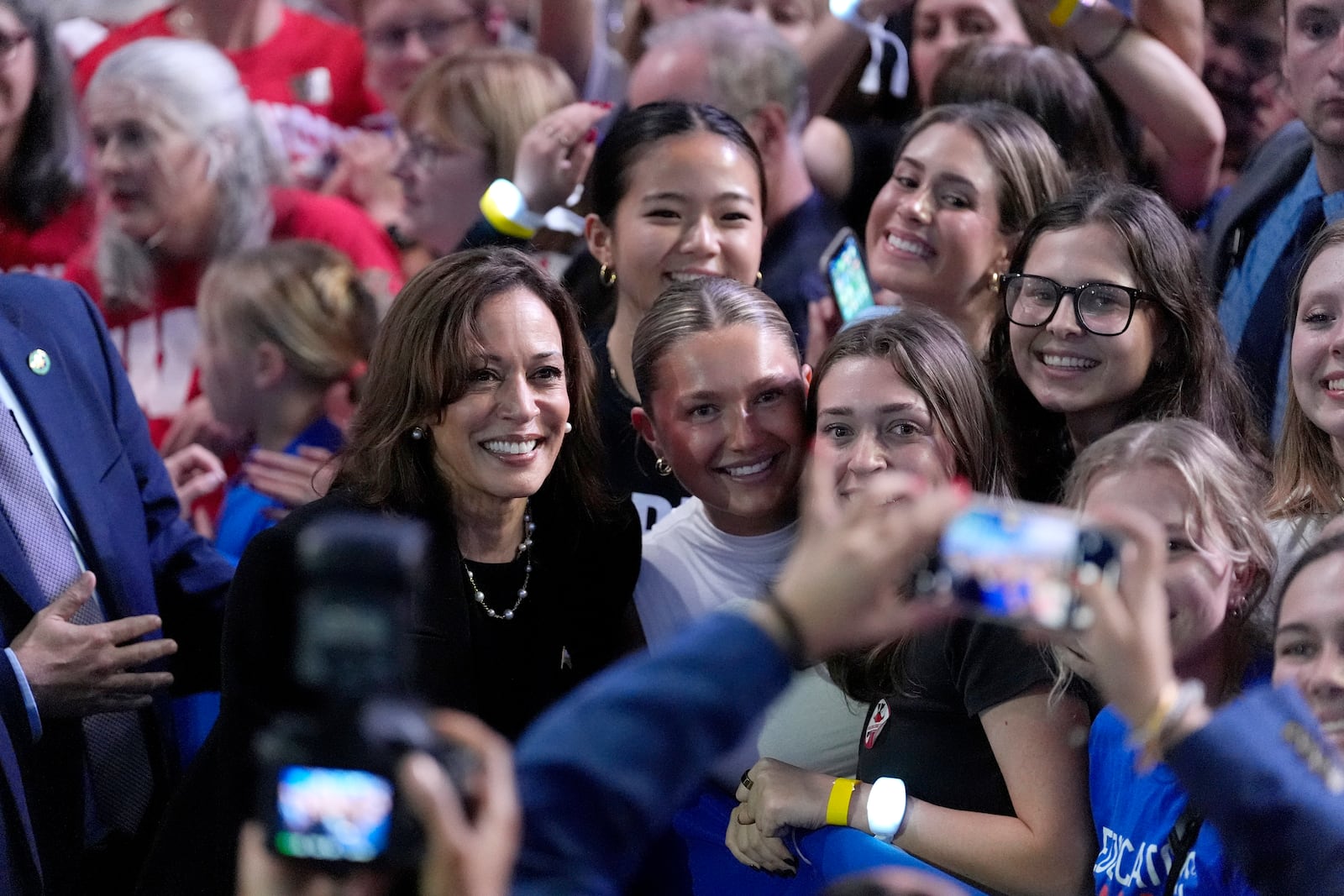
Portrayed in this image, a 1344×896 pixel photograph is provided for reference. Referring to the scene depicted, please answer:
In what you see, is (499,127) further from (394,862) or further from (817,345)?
(394,862)

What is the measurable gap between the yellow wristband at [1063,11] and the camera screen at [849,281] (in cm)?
65

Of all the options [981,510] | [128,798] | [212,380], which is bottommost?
[128,798]

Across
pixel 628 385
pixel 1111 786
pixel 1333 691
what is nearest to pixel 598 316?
pixel 628 385

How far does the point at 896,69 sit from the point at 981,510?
3.22m

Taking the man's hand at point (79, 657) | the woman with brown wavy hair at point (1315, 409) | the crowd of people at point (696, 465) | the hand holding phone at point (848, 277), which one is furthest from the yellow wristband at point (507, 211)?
the woman with brown wavy hair at point (1315, 409)

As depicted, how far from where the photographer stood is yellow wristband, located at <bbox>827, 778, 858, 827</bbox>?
7.76 ft

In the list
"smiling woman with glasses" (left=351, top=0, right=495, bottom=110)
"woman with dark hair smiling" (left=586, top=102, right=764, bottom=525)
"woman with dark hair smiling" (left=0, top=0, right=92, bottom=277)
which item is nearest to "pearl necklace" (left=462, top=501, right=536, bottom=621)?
"woman with dark hair smiling" (left=586, top=102, right=764, bottom=525)

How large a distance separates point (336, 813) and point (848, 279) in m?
2.36

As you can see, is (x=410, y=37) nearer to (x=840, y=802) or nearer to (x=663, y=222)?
(x=663, y=222)

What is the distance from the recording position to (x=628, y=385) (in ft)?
10.8

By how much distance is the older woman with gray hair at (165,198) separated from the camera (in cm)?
416

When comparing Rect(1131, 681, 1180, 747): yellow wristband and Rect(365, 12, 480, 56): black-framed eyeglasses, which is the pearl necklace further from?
Rect(365, 12, 480, 56): black-framed eyeglasses

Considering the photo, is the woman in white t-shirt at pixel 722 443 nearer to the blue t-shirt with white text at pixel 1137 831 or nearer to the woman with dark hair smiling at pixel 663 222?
the woman with dark hair smiling at pixel 663 222

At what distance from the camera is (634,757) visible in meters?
1.42
